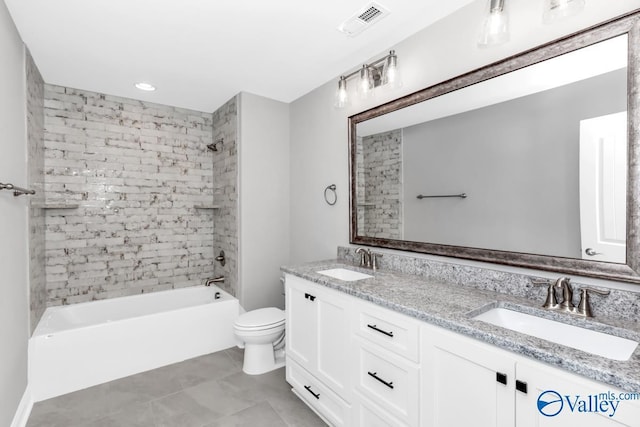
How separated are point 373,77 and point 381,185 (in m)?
0.80

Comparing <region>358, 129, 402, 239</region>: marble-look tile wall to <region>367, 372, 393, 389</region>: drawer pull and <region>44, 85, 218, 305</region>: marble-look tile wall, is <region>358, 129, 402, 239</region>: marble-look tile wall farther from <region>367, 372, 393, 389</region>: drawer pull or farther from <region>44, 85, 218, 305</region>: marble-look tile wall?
<region>44, 85, 218, 305</region>: marble-look tile wall

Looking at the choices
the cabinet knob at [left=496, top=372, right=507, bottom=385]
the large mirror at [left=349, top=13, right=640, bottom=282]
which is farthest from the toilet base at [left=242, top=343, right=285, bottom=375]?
the cabinet knob at [left=496, top=372, right=507, bottom=385]

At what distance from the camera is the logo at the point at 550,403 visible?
3.06 ft

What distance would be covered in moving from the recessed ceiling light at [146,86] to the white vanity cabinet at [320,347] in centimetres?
230

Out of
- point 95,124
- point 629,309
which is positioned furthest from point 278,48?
point 629,309

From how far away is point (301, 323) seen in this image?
6.95ft

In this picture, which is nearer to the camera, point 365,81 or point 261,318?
point 365,81

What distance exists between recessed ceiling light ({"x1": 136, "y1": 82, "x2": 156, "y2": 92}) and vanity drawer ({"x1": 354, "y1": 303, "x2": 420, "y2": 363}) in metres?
2.83

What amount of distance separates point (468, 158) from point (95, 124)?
3467 millimetres

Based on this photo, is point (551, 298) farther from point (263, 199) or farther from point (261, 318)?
point (263, 199)

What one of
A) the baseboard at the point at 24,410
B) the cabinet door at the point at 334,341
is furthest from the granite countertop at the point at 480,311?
the baseboard at the point at 24,410

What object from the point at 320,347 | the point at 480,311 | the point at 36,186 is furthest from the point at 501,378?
the point at 36,186

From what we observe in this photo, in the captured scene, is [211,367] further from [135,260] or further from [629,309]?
[629,309]

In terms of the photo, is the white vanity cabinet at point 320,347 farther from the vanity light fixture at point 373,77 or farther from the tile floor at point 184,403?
the vanity light fixture at point 373,77
